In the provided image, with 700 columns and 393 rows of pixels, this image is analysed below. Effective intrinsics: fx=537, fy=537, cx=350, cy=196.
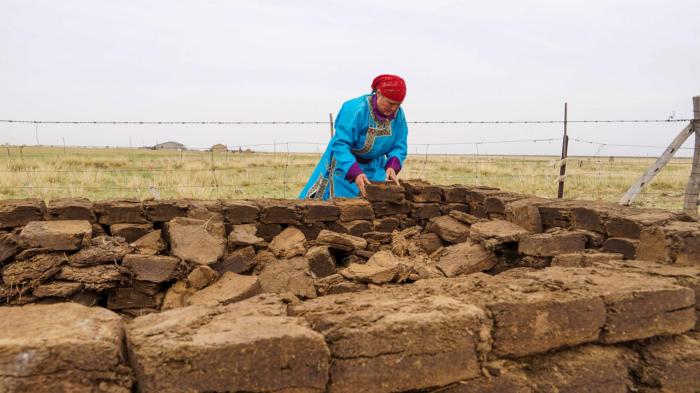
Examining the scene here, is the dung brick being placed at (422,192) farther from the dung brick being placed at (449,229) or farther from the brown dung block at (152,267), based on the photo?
the brown dung block at (152,267)

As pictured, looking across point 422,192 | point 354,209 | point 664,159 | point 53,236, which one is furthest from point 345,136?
point 664,159

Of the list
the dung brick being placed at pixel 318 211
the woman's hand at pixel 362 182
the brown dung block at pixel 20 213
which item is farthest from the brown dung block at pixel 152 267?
the woman's hand at pixel 362 182

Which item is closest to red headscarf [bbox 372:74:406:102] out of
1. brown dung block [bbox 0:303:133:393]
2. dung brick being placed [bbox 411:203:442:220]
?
dung brick being placed [bbox 411:203:442:220]

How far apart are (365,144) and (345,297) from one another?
12.0 ft

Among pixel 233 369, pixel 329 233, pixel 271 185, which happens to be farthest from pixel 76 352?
pixel 271 185

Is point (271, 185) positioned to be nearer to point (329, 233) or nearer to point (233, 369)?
point (329, 233)

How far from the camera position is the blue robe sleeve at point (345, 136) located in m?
6.30

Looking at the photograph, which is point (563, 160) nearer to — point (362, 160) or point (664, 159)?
point (664, 159)

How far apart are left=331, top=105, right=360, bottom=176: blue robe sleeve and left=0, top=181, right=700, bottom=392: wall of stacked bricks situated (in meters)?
0.51

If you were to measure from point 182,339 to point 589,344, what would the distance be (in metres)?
2.27

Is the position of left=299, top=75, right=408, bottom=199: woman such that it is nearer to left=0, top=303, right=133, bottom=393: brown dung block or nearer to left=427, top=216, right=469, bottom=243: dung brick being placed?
left=427, top=216, right=469, bottom=243: dung brick being placed

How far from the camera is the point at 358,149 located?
21.8 ft

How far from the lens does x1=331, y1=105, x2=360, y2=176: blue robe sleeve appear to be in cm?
630

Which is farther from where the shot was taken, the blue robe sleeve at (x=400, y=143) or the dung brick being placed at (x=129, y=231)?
the blue robe sleeve at (x=400, y=143)
